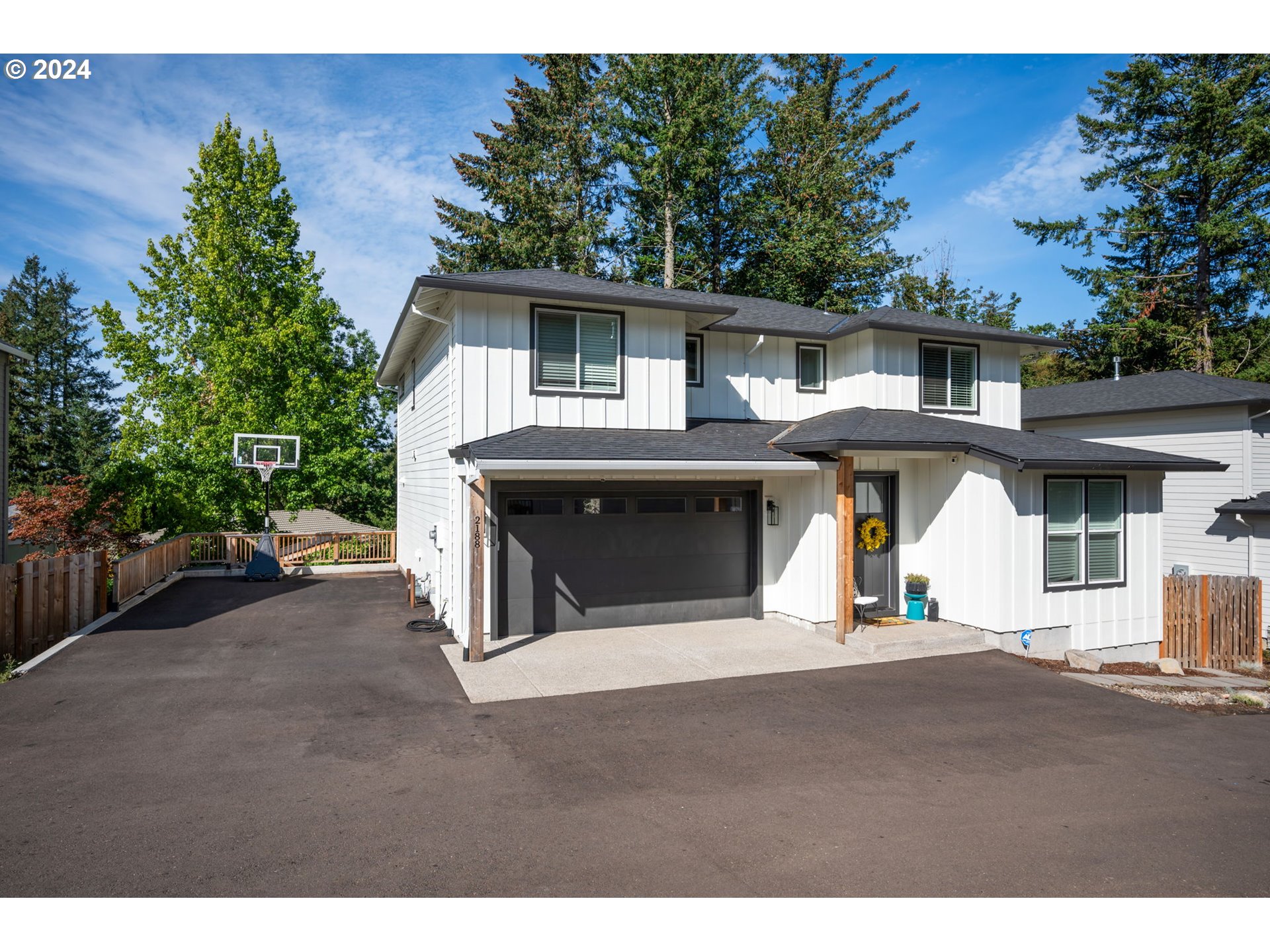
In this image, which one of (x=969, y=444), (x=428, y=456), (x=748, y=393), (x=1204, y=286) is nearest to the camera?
(x=969, y=444)

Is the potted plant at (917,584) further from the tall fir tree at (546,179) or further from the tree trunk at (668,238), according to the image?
the tall fir tree at (546,179)

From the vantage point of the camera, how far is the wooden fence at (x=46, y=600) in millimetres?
8438

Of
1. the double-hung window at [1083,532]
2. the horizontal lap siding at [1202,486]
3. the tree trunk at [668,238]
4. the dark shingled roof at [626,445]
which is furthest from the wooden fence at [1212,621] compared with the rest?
the tree trunk at [668,238]

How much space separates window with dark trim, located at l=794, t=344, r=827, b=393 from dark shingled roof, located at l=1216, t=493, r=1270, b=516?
8.18 metres

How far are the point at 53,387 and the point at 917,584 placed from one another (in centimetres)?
5114

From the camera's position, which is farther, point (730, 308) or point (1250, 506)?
point (1250, 506)

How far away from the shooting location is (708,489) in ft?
36.6

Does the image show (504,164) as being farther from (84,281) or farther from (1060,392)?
(84,281)

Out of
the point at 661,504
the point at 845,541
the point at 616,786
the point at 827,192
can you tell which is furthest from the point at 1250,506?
the point at 827,192

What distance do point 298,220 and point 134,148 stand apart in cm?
1108

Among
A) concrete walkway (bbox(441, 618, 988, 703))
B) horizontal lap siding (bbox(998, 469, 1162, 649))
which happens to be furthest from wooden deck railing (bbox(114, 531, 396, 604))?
horizontal lap siding (bbox(998, 469, 1162, 649))

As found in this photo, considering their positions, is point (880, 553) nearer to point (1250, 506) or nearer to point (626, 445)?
point (626, 445)

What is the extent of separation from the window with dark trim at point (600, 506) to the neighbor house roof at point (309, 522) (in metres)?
13.3

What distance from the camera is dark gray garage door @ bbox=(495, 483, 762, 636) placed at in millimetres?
10023
